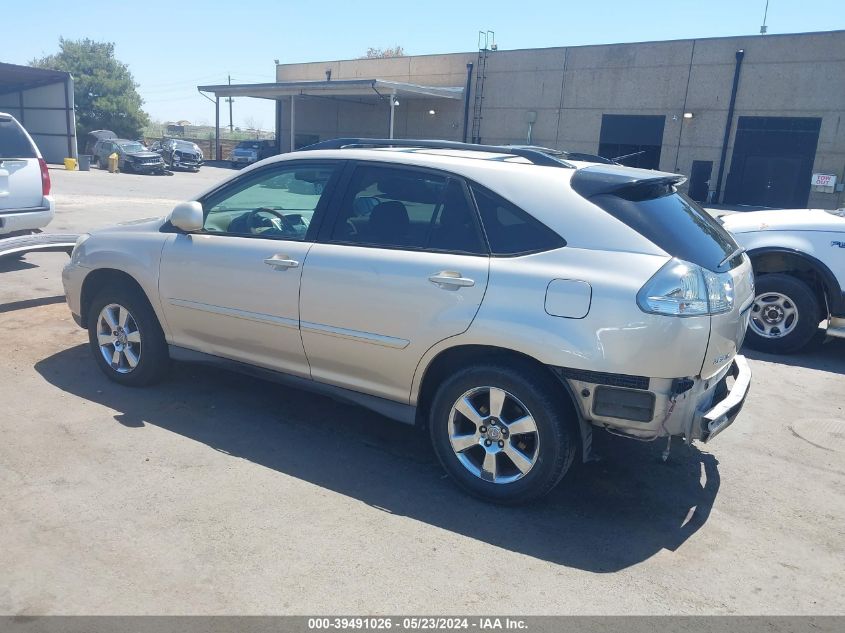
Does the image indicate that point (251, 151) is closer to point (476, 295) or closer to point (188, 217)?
Answer: point (188, 217)

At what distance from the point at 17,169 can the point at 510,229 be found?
7518 mm

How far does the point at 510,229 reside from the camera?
11.8ft

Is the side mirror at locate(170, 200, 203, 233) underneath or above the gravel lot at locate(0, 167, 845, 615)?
above

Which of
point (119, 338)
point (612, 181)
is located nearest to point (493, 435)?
point (612, 181)

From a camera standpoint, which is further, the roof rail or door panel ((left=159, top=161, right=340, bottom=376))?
door panel ((left=159, top=161, right=340, bottom=376))

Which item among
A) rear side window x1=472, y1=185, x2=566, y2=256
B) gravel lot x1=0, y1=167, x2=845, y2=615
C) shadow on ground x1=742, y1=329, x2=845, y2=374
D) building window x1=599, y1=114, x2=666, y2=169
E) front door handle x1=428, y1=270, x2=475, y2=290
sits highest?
building window x1=599, y1=114, x2=666, y2=169

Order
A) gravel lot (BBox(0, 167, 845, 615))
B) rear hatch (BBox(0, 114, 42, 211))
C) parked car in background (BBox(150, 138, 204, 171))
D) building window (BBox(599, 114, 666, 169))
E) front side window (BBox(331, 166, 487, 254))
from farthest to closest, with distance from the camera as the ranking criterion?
parked car in background (BBox(150, 138, 204, 171)) < building window (BBox(599, 114, 666, 169)) < rear hatch (BBox(0, 114, 42, 211)) < front side window (BBox(331, 166, 487, 254)) < gravel lot (BBox(0, 167, 845, 615))

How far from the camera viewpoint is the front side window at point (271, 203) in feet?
14.3

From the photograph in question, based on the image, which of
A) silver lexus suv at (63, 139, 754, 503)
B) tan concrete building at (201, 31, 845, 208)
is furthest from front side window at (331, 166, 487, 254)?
tan concrete building at (201, 31, 845, 208)

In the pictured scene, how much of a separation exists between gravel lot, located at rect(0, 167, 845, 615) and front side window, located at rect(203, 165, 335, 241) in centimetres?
127

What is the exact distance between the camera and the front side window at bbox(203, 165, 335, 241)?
4.37 metres

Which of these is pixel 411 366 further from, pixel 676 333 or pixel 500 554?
pixel 676 333

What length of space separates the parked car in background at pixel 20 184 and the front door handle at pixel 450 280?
7.12 metres

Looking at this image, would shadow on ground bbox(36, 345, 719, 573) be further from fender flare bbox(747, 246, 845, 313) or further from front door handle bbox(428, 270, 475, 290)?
fender flare bbox(747, 246, 845, 313)
